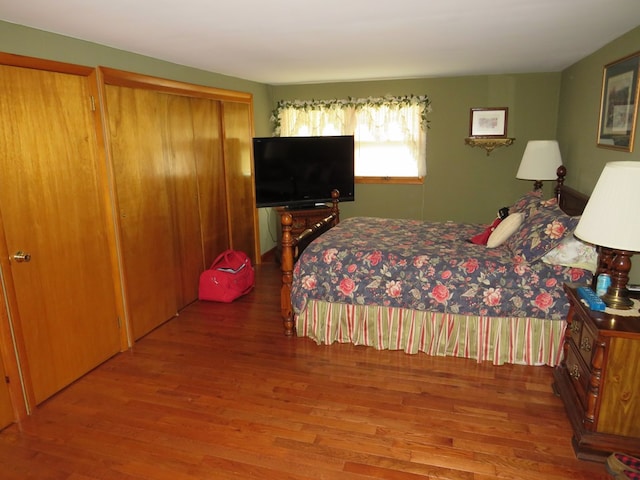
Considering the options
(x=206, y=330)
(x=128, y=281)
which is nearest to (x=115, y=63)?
(x=128, y=281)

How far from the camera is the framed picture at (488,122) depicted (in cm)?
530

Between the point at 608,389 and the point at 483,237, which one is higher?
the point at 483,237

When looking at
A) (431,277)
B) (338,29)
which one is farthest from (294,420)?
(338,29)

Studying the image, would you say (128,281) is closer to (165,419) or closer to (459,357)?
(165,419)

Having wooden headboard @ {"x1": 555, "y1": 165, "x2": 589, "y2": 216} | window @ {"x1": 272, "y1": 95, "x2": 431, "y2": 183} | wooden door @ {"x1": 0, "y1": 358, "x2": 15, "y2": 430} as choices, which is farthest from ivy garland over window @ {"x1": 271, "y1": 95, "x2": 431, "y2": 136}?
wooden door @ {"x1": 0, "y1": 358, "x2": 15, "y2": 430}

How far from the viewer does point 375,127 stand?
223 inches

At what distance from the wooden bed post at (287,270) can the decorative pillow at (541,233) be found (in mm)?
1684

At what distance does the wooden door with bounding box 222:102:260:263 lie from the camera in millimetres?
5023

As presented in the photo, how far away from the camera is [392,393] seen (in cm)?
291

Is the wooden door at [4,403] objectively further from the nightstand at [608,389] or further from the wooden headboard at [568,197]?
the wooden headboard at [568,197]

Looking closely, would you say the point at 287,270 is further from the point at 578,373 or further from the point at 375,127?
the point at 375,127

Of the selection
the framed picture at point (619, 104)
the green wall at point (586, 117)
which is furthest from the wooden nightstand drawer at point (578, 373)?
the framed picture at point (619, 104)

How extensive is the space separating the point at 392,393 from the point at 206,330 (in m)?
1.76

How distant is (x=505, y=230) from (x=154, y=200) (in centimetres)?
286
